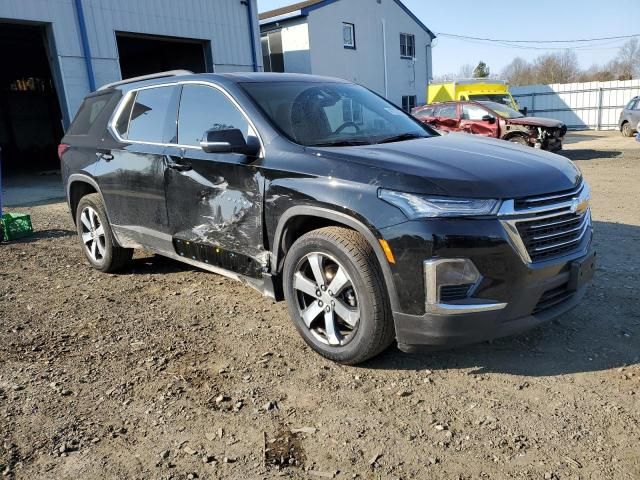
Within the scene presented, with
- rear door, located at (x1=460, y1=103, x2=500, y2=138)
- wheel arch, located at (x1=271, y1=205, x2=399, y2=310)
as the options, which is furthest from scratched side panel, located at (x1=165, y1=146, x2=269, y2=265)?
rear door, located at (x1=460, y1=103, x2=500, y2=138)

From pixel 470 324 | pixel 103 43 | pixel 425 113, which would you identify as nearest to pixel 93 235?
pixel 470 324

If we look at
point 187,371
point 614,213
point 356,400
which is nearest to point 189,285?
point 187,371

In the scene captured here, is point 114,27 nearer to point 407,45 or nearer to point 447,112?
point 447,112

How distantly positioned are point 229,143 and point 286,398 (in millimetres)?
1684

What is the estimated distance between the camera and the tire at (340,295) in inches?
117

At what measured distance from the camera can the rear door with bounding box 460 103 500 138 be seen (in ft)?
45.4

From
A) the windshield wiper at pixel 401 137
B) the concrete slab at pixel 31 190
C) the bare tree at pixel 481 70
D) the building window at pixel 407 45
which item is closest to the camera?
the windshield wiper at pixel 401 137

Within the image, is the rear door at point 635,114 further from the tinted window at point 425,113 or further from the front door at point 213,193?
the front door at point 213,193

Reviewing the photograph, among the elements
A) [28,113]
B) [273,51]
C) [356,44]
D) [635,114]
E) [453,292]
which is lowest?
[635,114]

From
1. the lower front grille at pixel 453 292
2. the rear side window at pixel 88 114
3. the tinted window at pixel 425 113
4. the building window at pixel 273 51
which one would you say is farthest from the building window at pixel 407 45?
the lower front grille at pixel 453 292

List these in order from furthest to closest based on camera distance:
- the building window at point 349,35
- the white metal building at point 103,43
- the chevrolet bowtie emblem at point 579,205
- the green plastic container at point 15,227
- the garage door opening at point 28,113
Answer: the building window at point 349,35 → the garage door opening at point 28,113 → the white metal building at point 103,43 → the green plastic container at point 15,227 → the chevrolet bowtie emblem at point 579,205

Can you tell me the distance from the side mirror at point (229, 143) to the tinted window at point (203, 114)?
16cm

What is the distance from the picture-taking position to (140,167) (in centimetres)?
448

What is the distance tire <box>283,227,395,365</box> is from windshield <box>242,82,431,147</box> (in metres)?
0.78
